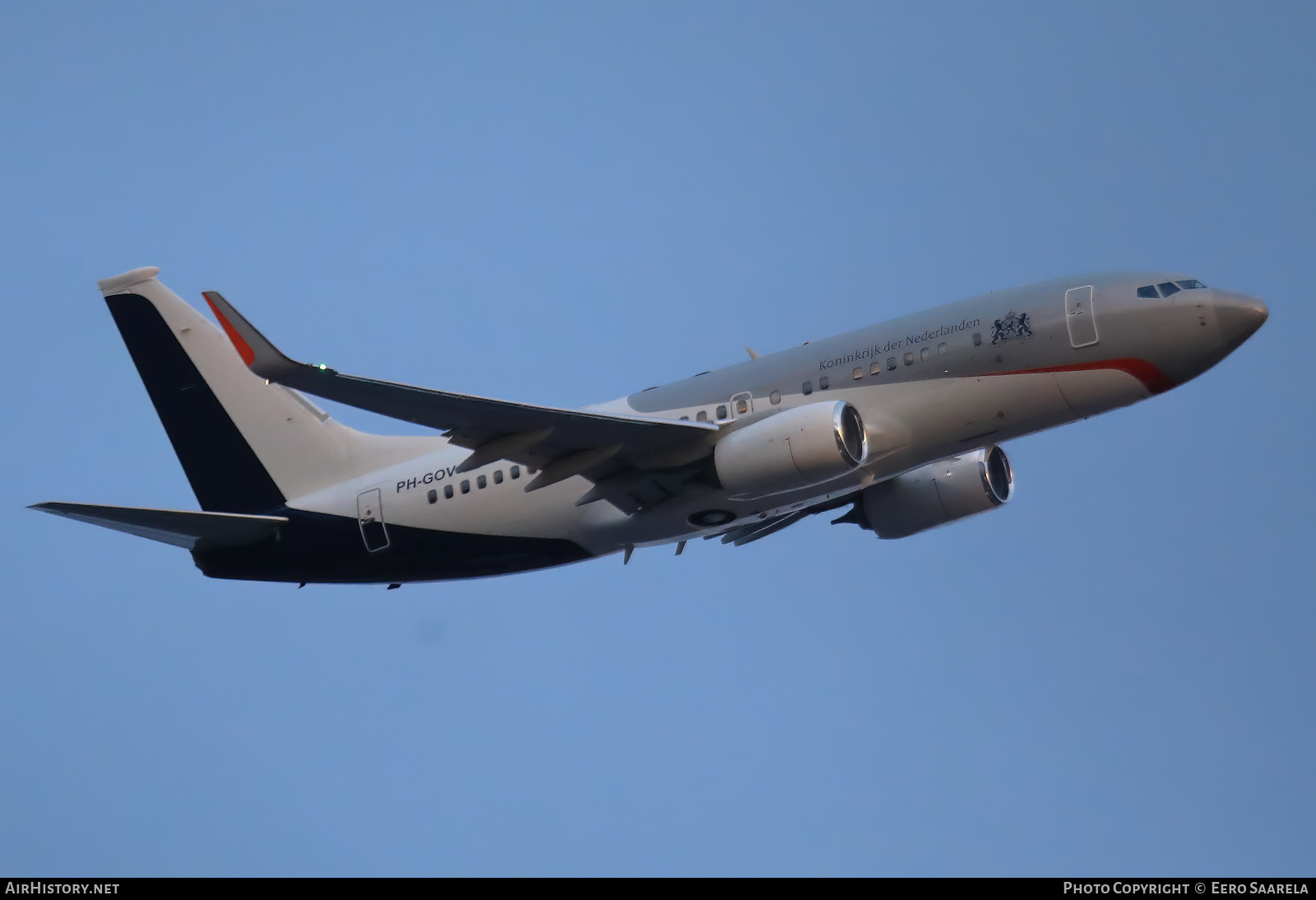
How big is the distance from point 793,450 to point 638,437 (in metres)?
3.74

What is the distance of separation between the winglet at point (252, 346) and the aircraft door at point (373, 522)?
9.68 metres

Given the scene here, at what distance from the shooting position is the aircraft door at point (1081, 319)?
29500 millimetres

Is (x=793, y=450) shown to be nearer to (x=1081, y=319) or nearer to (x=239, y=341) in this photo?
(x=1081, y=319)

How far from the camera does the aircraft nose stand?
28.7 meters

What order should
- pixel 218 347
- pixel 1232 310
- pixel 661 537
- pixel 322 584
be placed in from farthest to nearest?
1. pixel 218 347
2. pixel 322 584
3. pixel 661 537
4. pixel 1232 310

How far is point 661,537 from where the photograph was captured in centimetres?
3347

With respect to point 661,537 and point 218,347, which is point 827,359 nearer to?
point 661,537

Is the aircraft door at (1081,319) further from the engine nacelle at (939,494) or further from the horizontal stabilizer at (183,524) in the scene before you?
the horizontal stabilizer at (183,524)

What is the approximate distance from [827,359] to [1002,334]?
160 inches

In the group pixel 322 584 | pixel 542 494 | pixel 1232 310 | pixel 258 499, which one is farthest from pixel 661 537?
pixel 1232 310

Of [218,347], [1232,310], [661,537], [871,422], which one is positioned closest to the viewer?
[1232,310]

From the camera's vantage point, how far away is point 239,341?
25.3 metres

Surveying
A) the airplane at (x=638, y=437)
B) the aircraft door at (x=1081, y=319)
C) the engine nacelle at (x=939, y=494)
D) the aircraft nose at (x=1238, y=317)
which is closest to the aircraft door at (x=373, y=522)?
the airplane at (x=638, y=437)

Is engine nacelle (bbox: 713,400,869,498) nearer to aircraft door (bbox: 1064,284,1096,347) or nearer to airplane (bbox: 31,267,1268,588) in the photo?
airplane (bbox: 31,267,1268,588)
